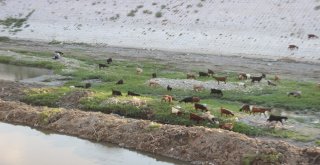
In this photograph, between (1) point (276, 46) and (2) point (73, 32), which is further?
(2) point (73, 32)

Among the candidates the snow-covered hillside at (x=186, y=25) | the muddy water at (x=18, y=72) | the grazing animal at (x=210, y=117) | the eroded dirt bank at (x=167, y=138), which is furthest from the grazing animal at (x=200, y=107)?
the snow-covered hillside at (x=186, y=25)

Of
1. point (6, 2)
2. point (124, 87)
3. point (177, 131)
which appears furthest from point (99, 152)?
point (6, 2)

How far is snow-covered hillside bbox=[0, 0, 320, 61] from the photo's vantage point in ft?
179

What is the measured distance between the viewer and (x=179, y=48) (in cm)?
5875

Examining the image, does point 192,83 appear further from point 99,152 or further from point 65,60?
point 65,60

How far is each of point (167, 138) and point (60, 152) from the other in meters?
4.73

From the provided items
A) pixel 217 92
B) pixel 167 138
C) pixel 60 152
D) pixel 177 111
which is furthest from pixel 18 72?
pixel 167 138

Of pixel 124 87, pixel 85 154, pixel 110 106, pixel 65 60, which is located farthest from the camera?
pixel 65 60

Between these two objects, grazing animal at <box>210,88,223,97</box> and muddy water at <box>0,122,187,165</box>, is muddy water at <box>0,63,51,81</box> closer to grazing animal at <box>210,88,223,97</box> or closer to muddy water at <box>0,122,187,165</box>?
grazing animal at <box>210,88,223,97</box>

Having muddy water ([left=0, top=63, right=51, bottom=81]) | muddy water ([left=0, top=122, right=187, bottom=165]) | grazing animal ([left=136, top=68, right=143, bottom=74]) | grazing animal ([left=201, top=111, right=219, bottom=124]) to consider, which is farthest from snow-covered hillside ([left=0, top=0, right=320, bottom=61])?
muddy water ([left=0, top=122, right=187, bottom=165])

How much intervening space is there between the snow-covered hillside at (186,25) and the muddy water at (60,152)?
30674 mm

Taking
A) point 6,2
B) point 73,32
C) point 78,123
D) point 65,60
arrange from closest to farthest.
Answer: point 78,123, point 65,60, point 73,32, point 6,2

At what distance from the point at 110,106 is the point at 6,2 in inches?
2568

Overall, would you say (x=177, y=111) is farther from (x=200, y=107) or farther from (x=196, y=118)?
(x=196, y=118)
